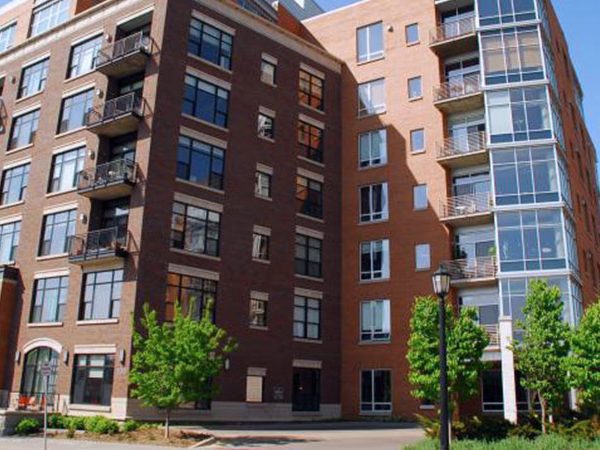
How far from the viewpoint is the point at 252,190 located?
36.2 metres

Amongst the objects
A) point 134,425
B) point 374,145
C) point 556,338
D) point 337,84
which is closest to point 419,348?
point 556,338

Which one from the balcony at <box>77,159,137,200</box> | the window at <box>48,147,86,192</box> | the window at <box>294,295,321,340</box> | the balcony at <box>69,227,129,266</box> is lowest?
the window at <box>294,295,321,340</box>

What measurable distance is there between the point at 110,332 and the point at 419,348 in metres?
14.8

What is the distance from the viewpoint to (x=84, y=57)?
122 ft

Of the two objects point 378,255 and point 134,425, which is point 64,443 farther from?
point 378,255

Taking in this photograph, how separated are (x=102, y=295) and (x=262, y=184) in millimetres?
11283

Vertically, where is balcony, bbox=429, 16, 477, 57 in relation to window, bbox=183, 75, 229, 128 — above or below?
above

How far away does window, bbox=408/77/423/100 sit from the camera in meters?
40.7

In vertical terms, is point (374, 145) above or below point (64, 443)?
above

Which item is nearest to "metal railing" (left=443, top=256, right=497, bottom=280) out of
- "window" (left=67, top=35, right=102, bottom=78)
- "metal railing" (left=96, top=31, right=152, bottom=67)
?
"metal railing" (left=96, top=31, right=152, bottom=67)

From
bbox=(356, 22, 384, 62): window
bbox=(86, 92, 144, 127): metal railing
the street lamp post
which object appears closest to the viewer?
the street lamp post

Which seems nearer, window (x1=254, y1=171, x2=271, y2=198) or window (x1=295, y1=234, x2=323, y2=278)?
window (x1=254, y1=171, x2=271, y2=198)

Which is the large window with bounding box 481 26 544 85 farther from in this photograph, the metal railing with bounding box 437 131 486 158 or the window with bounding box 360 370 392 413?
the window with bounding box 360 370 392 413

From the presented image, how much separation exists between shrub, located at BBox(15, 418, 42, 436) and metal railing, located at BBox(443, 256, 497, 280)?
2201 cm
